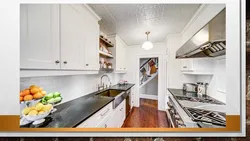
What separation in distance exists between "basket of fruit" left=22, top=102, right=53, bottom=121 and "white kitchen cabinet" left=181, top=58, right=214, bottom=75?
1.13m

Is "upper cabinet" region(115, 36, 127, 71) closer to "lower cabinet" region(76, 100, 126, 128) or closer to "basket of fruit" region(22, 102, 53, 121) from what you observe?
"lower cabinet" region(76, 100, 126, 128)

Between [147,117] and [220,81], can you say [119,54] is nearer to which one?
[147,117]

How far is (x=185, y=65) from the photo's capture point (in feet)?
3.08

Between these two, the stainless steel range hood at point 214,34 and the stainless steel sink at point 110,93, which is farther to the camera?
the stainless steel sink at point 110,93

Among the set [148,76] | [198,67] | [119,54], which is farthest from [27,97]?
[198,67]

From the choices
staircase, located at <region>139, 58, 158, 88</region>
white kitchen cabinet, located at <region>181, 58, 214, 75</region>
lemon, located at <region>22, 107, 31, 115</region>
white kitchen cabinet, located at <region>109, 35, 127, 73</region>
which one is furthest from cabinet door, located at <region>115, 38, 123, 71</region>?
lemon, located at <region>22, 107, 31, 115</region>

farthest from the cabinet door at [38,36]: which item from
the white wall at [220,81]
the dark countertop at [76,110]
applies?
the white wall at [220,81]

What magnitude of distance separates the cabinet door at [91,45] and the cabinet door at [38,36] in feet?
0.94

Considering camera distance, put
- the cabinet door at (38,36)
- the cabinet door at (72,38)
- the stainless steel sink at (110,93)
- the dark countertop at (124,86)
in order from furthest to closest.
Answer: the stainless steel sink at (110,93), the dark countertop at (124,86), the cabinet door at (72,38), the cabinet door at (38,36)

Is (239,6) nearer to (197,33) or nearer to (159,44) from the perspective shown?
(197,33)

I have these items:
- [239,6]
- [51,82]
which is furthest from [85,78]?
[239,6]

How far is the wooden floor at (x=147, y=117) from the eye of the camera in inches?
25.8

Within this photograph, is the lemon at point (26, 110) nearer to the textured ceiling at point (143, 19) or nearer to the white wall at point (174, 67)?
the textured ceiling at point (143, 19)

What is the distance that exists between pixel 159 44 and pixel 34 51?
0.88 m
